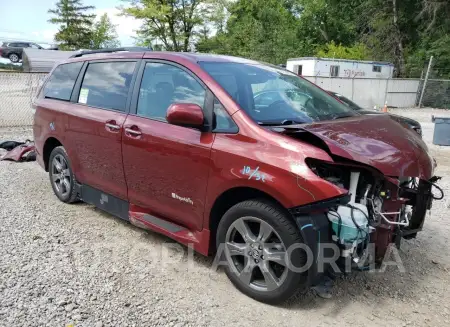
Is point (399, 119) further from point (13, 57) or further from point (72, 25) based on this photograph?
point (72, 25)

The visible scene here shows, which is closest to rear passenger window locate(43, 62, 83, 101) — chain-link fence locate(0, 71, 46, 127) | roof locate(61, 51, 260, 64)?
roof locate(61, 51, 260, 64)

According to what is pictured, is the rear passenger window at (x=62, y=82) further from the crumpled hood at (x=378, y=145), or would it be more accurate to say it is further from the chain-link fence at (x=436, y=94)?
the chain-link fence at (x=436, y=94)

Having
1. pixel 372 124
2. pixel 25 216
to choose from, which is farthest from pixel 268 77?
pixel 25 216

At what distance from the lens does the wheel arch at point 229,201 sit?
Result: 293cm

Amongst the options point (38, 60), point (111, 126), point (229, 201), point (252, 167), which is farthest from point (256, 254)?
point (38, 60)

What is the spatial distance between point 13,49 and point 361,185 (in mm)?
41440

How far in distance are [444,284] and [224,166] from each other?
2.15 meters

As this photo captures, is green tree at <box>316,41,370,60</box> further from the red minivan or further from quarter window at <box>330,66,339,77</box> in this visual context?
the red minivan

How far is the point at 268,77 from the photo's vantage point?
3777 millimetres

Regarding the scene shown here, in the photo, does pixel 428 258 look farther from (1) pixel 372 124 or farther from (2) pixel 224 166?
(2) pixel 224 166

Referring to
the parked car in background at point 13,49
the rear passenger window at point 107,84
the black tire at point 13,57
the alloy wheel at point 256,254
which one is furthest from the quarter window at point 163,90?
the black tire at point 13,57

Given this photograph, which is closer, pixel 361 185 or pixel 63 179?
pixel 361 185

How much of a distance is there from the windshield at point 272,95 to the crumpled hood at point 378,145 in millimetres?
246

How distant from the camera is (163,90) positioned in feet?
12.0
